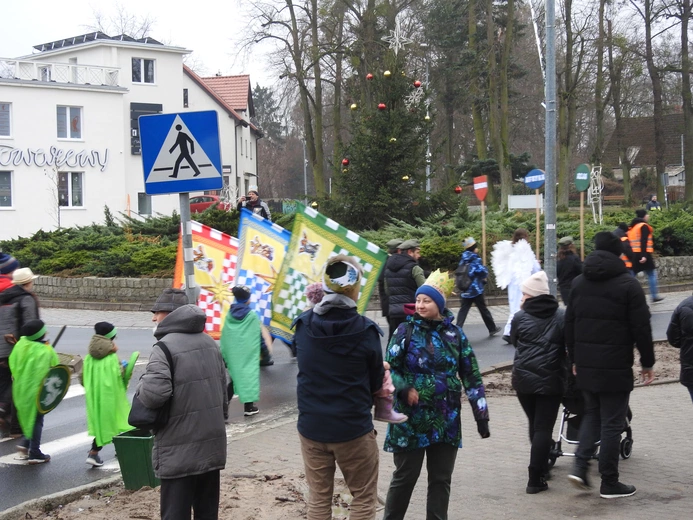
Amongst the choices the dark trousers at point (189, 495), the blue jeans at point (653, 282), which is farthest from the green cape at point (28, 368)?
the blue jeans at point (653, 282)

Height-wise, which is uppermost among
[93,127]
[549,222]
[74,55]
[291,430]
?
[74,55]

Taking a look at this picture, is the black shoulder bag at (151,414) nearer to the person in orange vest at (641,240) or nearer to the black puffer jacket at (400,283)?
the black puffer jacket at (400,283)

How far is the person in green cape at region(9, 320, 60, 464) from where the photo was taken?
8031mm

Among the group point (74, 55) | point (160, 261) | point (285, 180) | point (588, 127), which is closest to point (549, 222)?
point (160, 261)

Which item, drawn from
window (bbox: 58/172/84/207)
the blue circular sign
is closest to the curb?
the blue circular sign

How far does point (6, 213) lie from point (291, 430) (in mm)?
39627

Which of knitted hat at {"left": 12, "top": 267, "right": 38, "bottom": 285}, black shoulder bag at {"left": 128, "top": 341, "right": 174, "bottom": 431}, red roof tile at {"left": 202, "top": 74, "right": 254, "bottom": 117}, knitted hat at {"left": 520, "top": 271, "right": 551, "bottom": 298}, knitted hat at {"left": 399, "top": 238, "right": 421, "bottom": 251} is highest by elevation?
red roof tile at {"left": 202, "top": 74, "right": 254, "bottom": 117}

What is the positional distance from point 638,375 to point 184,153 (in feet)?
22.7

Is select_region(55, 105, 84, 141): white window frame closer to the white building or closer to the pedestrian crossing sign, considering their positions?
the white building

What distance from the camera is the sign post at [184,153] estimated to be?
668 centimetres

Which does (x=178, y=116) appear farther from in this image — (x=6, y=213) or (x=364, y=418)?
(x=6, y=213)

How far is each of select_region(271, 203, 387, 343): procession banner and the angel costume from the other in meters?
4.27

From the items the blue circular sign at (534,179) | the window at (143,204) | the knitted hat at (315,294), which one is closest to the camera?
the knitted hat at (315,294)

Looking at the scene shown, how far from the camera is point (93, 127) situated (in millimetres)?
47219
